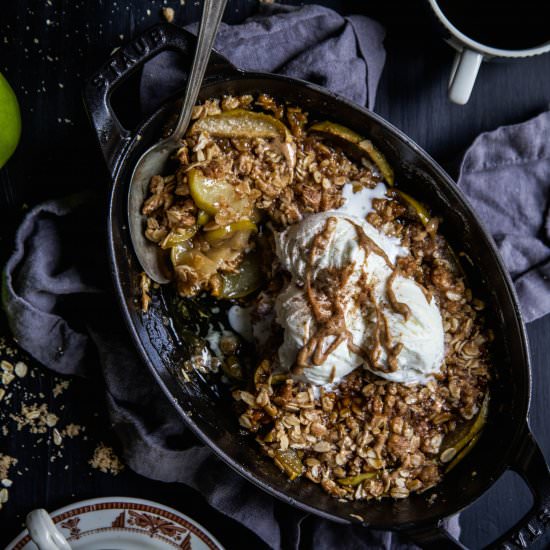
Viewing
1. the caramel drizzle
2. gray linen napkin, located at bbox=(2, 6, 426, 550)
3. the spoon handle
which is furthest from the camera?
gray linen napkin, located at bbox=(2, 6, 426, 550)

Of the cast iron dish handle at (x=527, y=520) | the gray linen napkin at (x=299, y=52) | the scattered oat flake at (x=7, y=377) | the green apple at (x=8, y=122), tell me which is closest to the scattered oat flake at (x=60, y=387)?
the scattered oat flake at (x=7, y=377)

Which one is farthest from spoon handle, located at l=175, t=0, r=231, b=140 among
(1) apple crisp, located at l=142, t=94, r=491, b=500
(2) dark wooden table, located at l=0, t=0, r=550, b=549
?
(2) dark wooden table, located at l=0, t=0, r=550, b=549

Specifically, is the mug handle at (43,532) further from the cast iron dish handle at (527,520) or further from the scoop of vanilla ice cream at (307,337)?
the cast iron dish handle at (527,520)

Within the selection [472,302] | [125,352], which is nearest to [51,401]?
[125,352]

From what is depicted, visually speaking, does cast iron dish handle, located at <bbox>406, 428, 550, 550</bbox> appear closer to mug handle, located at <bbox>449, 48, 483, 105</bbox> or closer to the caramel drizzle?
the caramel drizzle

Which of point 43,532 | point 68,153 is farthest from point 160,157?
point 43,532

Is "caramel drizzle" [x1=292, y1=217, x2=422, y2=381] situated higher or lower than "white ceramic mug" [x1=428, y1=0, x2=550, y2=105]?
lower

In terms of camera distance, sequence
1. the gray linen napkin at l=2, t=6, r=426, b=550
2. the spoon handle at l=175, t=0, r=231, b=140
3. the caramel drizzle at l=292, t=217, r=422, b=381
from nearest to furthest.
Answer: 1. the spoon handle at l=175, t=0, r=231, b=140
2. the caramel drizzle at l=292, t=217, r=422, b=381
3. the gray linen napkin at l=2, t=6, r=426, b=550

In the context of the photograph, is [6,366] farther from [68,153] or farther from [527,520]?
[527,520]

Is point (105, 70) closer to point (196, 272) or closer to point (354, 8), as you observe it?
point (196, 272)
